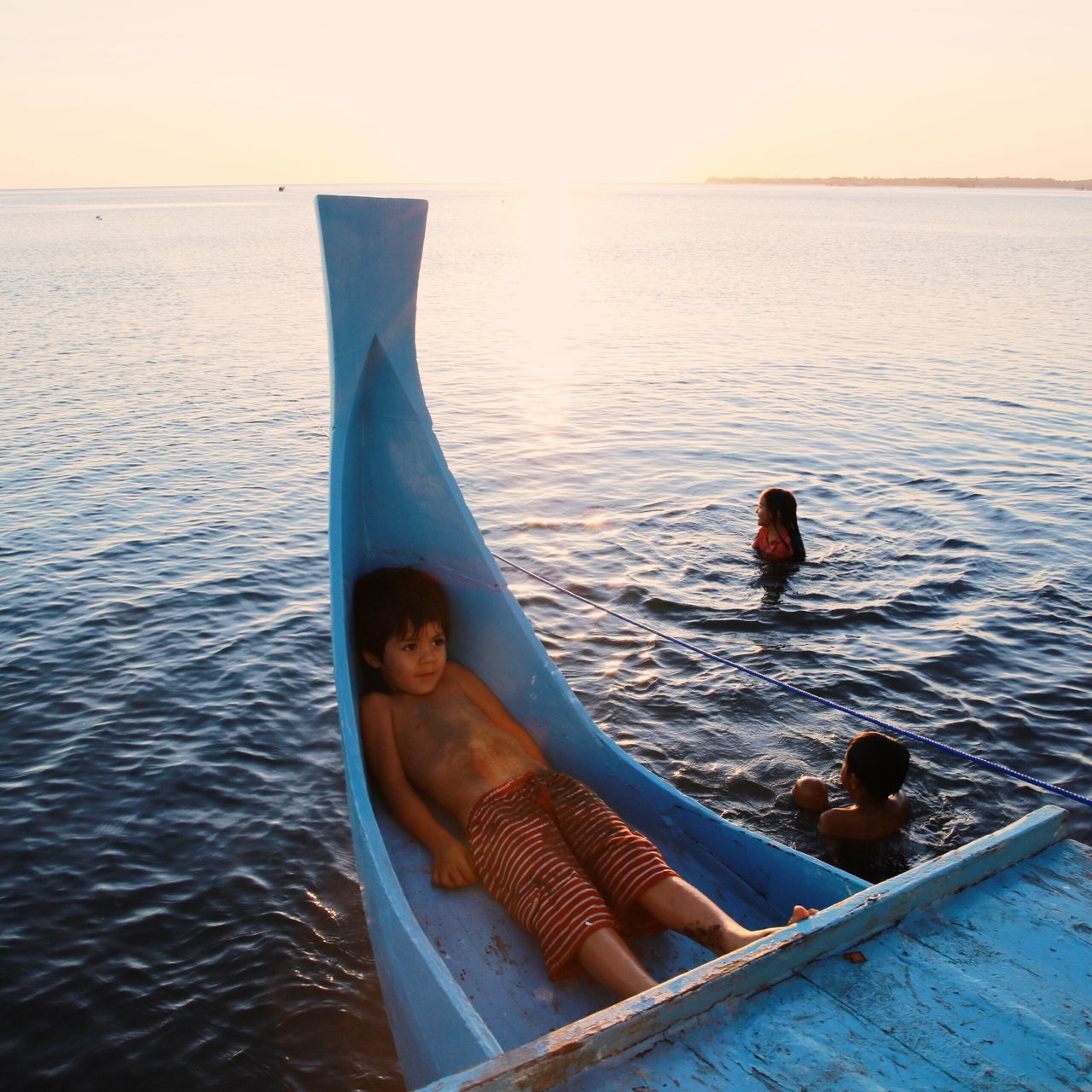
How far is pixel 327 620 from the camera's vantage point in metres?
7.92

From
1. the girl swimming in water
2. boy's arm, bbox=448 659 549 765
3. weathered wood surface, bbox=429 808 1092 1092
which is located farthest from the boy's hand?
the girl swimming in water

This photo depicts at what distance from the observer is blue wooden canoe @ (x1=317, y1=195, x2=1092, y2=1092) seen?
87.1 inches

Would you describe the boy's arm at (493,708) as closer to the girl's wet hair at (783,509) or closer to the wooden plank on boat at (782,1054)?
the wooden plank on boat at (782,1054)

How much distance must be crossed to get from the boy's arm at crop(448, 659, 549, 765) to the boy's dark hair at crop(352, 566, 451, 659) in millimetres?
265

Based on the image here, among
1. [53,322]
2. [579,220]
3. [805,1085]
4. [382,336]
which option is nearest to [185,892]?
[382,336]

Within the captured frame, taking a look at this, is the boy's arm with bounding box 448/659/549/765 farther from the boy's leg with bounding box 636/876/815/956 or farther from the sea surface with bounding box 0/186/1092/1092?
the sea surface with bounding box 0/186/1092/1092

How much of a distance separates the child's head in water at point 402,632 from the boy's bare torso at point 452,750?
10 centimetres

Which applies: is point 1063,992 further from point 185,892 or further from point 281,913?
point 185,892

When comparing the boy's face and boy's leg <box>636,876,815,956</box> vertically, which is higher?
the boy's face

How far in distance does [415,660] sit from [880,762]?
2436 mm

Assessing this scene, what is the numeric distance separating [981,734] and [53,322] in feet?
78.6

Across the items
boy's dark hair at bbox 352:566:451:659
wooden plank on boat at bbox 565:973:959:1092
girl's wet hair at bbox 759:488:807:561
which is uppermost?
girl's wet hair at bbox 759:488:807:561

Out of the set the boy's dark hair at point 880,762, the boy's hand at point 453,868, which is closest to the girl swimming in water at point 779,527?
the boy's dark hair at point 880,762

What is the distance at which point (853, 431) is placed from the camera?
538 inches
